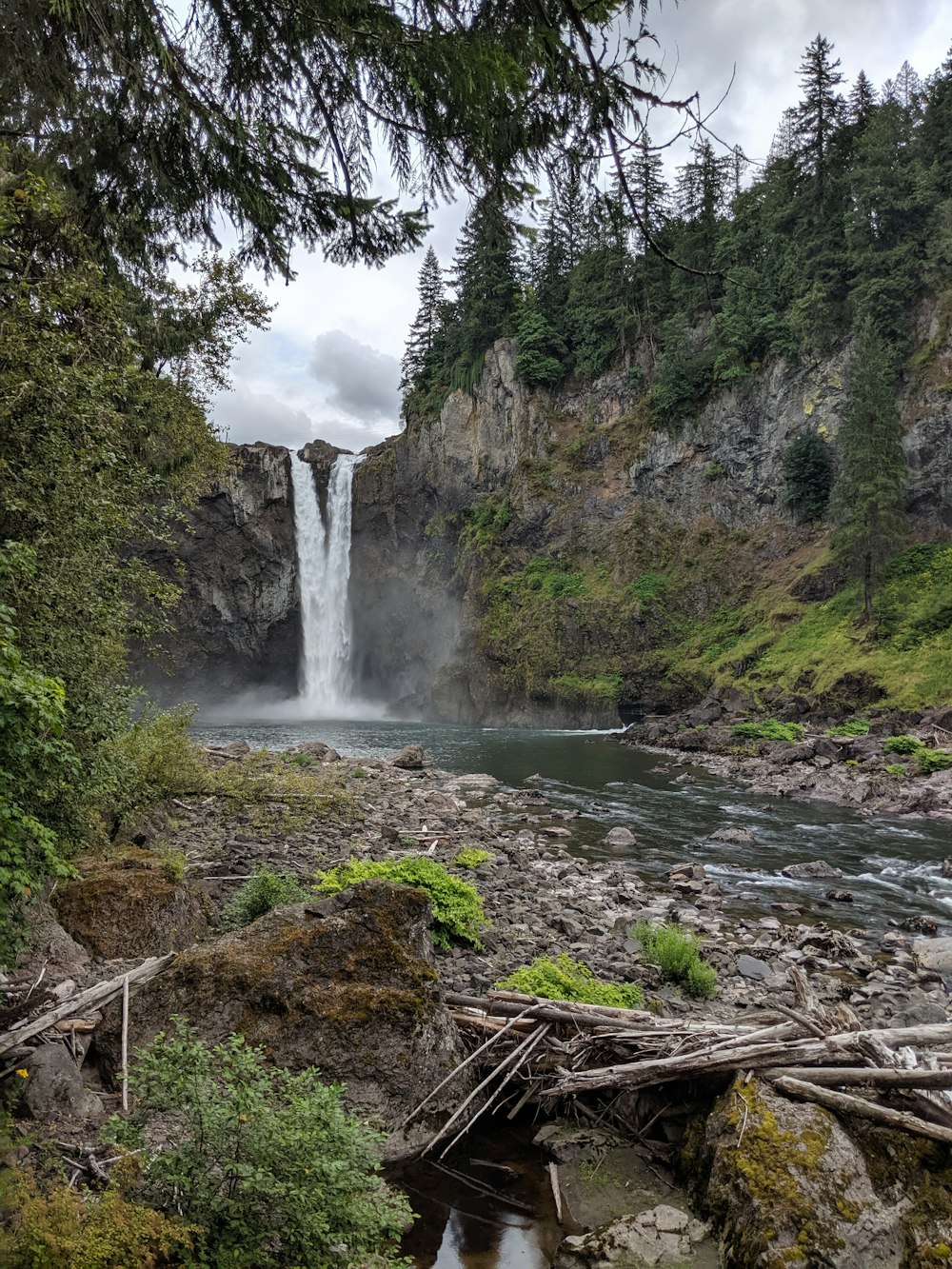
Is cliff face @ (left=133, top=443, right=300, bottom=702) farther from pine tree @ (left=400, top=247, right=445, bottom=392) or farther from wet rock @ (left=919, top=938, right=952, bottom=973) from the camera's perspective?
wet rock @ (left=919, top=938, right=952, bottom=973)

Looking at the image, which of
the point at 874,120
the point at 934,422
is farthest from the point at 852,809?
the point at 874,120

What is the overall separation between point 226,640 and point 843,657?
45258 mm

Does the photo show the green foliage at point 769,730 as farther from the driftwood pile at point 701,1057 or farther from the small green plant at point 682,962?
the driftwood pile at point 701,1057

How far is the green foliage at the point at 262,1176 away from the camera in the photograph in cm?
267

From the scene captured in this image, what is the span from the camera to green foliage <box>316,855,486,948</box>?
21.6 feet

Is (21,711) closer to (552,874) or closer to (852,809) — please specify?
(552,874)

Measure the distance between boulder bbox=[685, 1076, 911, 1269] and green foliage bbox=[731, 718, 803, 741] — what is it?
2476 cm

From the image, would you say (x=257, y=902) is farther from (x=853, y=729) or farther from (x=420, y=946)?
(x=853, y=729)

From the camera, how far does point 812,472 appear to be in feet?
127

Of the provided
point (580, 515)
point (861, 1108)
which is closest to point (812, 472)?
point (580, 515)

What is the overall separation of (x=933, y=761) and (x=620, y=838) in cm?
1185

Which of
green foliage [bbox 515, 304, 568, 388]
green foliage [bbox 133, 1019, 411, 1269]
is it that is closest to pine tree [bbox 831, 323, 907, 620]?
green foliage [bbox 515, 304, 568, 388]

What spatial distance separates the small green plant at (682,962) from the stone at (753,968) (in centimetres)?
65

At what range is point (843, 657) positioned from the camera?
30188 millimetres
